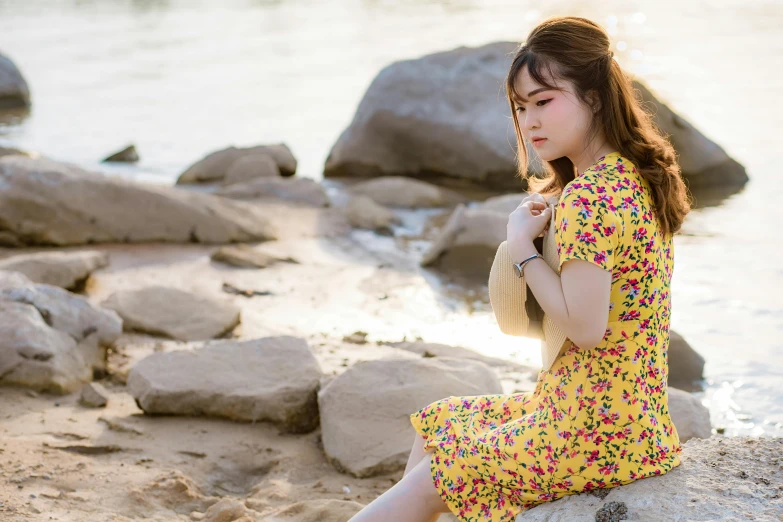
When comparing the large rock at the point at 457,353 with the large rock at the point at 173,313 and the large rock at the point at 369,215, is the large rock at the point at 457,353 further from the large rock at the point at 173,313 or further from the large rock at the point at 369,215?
the large rock at the point at 369,215

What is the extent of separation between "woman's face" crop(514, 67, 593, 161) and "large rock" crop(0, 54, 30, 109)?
14.1 meters

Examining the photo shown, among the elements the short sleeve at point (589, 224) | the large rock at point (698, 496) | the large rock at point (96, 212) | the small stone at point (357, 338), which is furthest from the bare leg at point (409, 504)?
the large rock at point (96, 212)

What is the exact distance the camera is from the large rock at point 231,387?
426 centimetres

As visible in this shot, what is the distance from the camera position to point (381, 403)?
13.4ft

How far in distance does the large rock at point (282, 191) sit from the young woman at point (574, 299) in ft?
22.0

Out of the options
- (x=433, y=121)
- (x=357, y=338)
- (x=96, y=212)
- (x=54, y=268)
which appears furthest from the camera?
(x=433, y=121)

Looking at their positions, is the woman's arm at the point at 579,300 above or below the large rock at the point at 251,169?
above

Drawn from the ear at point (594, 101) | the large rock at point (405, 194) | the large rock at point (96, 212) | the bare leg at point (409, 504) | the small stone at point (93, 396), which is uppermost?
the ear at point (594, 101)

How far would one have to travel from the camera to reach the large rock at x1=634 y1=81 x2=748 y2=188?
9.46 m

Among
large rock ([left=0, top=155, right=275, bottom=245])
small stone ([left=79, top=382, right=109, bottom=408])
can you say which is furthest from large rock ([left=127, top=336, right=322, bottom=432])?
large rock ([left=0, top=155, right=275, bottom=245])

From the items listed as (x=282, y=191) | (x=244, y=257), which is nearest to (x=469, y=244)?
(x=244, y=257)

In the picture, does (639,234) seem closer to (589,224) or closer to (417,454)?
(589,224)

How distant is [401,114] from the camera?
34.4 ft

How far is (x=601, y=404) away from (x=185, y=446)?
2219 millimetres
